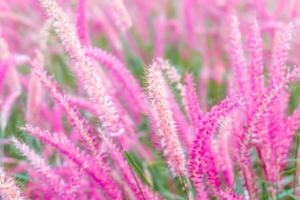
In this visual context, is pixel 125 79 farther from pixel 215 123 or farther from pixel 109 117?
pixel 215 123

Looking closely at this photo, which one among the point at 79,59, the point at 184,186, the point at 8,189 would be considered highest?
the point at 79,59

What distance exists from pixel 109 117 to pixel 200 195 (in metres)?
0.19

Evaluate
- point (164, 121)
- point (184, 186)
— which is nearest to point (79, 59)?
point (164, 121)

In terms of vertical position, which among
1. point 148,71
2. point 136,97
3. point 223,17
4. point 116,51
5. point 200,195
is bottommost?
point 200,195

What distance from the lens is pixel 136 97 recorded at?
1172mm

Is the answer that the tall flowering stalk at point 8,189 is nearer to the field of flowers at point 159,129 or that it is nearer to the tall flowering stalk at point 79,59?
the field of flowers at point 159,129

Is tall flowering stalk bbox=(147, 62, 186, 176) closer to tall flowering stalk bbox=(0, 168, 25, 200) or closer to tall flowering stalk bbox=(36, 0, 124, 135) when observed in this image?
tall flowering stalk bbox=(36, 0, 124, 135)

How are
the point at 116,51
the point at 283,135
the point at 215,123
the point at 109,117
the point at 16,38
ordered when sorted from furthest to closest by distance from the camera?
the point at 16,38 → the point at 116,51 → the point at 283,135 → the point at 109,117 → the point at 215,123

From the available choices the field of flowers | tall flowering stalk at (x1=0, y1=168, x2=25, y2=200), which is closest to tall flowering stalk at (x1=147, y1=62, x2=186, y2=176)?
the field of flowers

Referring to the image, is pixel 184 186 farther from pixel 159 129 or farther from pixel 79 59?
pixel 79 59

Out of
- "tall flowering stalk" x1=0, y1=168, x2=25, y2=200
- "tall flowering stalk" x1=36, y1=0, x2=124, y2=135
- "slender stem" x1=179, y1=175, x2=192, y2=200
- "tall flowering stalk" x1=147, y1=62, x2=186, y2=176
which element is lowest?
"tall flowering stalk" x1=0, y1=168, x2=25, y2=200

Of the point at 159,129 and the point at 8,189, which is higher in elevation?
the point at 159,129

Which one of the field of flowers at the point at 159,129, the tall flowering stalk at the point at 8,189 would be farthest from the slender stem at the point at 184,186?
the tall flowering stalk at the point at 8,189

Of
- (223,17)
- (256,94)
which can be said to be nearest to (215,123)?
(256,94)
